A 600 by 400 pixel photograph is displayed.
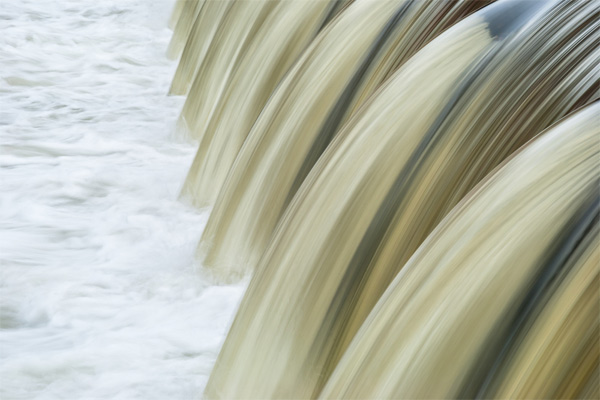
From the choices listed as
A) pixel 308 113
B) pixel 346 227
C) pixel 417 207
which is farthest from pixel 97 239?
pixel 417 207

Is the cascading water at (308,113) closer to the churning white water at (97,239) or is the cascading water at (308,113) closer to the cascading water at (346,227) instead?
the cascading water at (346,227)

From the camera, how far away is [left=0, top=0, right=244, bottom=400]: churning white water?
4.47 feet

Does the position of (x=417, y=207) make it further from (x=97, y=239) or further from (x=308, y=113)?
(x=97, y=239)

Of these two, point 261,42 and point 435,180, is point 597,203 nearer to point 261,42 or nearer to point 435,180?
point 435,180

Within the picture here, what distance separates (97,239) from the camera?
6.15ft

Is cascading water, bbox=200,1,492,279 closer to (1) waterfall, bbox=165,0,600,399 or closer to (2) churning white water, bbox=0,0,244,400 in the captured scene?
(1) waterfall, bbox=165,0,600,399

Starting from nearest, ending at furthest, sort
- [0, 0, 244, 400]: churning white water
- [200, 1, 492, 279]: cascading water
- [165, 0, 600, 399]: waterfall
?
[165, 0, 600, 399]: waterfall
[0, 0, 244, 400]: churning white water
[200, 1, 492, 279]: cascading water

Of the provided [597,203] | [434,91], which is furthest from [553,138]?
[434,91]

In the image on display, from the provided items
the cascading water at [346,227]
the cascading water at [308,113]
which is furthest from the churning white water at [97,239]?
the cascading water at [308,113]

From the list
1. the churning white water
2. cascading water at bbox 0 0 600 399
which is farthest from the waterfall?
the churning white water

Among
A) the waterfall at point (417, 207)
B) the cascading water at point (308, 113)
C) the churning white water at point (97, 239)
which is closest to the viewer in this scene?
the waterfall at point (417, 207)

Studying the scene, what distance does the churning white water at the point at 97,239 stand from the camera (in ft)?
4.47

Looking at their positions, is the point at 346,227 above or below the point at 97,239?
above

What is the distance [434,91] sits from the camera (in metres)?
1.31
